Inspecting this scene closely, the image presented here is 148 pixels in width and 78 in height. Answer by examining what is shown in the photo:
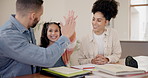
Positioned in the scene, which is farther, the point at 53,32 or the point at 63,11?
the point at 63,11

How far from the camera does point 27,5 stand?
4.45 ft

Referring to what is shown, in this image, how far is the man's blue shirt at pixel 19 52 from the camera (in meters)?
1.18

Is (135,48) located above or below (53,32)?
below

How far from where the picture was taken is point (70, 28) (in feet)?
4.45

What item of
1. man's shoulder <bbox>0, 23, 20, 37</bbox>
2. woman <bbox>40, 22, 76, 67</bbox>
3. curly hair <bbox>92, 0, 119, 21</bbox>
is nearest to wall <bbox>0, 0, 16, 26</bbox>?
woman <bbox>40, 22, 76, 67</bbox>

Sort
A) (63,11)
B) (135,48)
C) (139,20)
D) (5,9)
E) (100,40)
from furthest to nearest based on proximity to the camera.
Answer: (139,20) → (63,11) → (5,9) → (135,48) → (100,40)

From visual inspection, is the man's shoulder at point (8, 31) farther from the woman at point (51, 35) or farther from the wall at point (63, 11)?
the wall at point (63, 11)

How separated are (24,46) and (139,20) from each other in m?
5.16

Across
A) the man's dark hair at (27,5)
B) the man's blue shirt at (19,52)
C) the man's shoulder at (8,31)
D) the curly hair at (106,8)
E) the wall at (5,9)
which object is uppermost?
the wall at (5,9)

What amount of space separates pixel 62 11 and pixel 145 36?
2895 millimetres

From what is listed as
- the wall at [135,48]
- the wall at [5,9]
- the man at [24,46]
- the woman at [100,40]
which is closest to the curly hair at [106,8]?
the woman at [100,40]

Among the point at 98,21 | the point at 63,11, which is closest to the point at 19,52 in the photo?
the point at 98,21

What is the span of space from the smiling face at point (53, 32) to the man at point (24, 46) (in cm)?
54

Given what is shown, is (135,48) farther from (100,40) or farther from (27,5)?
(27,5)
